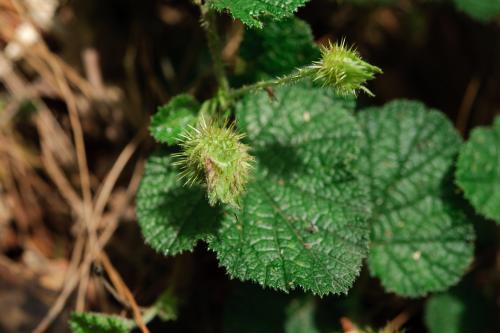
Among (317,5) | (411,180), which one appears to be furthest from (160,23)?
(411,180)

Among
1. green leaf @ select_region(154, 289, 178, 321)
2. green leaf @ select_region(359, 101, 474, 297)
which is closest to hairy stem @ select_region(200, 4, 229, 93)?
green leaf @ select_region(359, 101, 474, 297)

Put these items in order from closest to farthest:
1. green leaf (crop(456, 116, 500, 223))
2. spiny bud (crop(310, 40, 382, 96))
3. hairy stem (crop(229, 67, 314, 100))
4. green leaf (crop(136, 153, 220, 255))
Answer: spiny bud (crop(310, 40, 382, 96))
hairy stem (crop(229, 67, 314, 100))
green leaf (crop(136, 153, 220, 255))
green leaf (crop(456, 116, 500, 223))

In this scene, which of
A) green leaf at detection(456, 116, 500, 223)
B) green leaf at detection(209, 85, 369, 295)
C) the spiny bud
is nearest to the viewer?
the spiny bud

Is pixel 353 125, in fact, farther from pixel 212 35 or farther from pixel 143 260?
pixel 143 260

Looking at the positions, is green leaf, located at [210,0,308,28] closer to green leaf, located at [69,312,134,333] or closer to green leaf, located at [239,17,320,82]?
green leaf, located at [239,17,320,82]

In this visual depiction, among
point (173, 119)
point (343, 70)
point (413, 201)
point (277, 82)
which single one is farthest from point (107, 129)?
point (343, 70)

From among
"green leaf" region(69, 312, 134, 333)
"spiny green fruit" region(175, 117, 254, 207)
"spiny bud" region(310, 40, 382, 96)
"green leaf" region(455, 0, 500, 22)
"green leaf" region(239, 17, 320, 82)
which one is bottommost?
"green leaf" region(69, 312, 134, 333)
